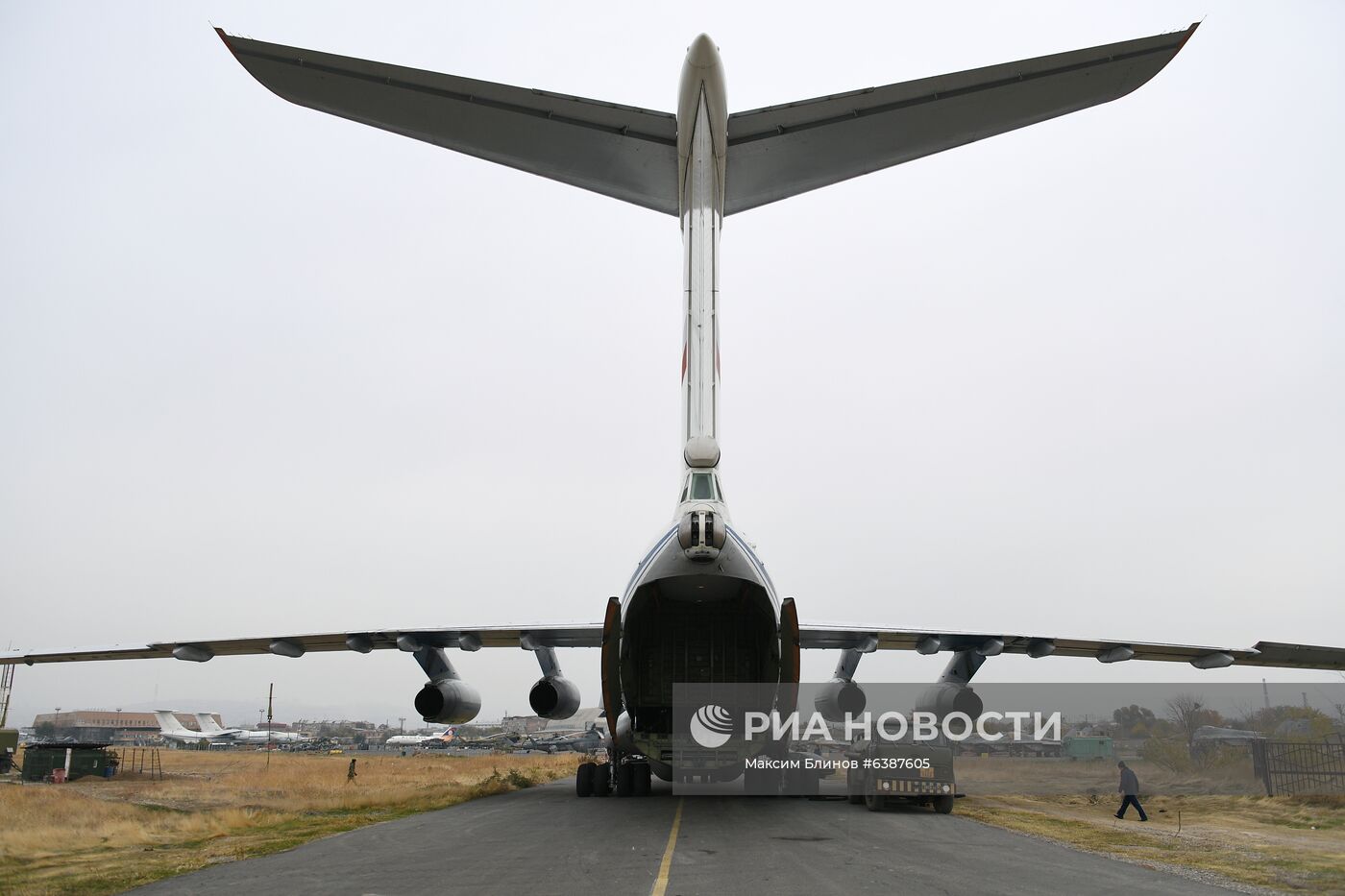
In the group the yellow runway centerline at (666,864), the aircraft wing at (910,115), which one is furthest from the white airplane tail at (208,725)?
the aircraft wing at (910,115)

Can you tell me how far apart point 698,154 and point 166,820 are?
12.5 m

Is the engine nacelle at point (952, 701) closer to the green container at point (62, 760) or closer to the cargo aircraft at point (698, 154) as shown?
the cargo aircraft at point (698, 154)

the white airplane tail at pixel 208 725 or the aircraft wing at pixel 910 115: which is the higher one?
the aircraft wing at pixel 910 115

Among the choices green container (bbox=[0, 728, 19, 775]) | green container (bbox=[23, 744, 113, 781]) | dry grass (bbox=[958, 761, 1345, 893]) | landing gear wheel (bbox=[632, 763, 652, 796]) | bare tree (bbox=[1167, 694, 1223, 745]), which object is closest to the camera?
dry grass (bbox=[958, 761, 1345, 893])

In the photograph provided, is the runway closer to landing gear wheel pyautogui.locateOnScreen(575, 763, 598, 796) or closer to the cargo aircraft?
the cargo aircraft

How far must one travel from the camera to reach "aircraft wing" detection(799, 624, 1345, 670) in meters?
16.9

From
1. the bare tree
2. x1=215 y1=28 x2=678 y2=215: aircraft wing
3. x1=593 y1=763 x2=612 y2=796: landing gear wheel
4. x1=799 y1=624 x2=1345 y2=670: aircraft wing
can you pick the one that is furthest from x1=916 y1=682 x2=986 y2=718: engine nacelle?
the bare tree

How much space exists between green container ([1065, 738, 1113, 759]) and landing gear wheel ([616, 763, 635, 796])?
26597 millimetres

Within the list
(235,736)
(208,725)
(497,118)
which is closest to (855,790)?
(497,118)

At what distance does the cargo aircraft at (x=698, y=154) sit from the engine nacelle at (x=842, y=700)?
4.67 m

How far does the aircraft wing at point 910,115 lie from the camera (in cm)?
1015

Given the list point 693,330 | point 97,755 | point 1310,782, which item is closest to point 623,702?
point 693,330

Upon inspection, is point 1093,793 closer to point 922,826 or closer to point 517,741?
point 922,826

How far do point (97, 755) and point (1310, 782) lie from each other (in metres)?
31.0
